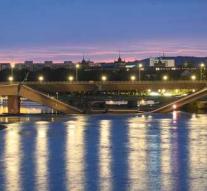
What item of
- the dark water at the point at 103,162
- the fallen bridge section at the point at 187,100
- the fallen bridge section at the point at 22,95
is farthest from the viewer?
the fallen bridge section at the point at 22,95

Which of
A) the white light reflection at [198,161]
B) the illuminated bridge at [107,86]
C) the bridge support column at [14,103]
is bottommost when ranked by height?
the white light reflection at [198,161]

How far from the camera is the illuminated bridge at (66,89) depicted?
110000 millimetres

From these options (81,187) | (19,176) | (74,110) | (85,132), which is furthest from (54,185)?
(74,110)

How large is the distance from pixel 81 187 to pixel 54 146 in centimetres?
1454

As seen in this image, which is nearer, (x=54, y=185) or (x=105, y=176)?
(x=54, y=185)

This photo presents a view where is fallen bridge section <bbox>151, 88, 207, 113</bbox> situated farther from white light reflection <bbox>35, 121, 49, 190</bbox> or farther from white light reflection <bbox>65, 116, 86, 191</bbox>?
Answer: white light reflection <bbox>35, 121, 49, 190</bbox>

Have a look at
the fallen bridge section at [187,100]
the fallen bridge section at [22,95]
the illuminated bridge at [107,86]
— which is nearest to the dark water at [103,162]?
the fallen bridge section at [187,100]

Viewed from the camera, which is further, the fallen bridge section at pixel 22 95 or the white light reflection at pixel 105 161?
the fallen bridge section at pixel 22 95

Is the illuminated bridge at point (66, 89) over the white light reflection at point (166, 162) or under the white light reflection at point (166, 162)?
over

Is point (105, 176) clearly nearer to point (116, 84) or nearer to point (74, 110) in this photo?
point (74, 110)

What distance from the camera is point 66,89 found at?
388 ft

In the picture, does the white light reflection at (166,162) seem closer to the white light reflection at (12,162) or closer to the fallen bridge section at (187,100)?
the white light reflection at (12,162)

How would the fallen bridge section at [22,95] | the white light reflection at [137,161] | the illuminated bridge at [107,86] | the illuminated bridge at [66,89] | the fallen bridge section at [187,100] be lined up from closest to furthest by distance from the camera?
the white light reflection at [137,161] < the fallen bridge section at [187,100] < the illuminated bridge at [66,89] < the fallen bridge section at [22,95] < the illuminated bridge at [107,86]

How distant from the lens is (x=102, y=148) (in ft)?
116
